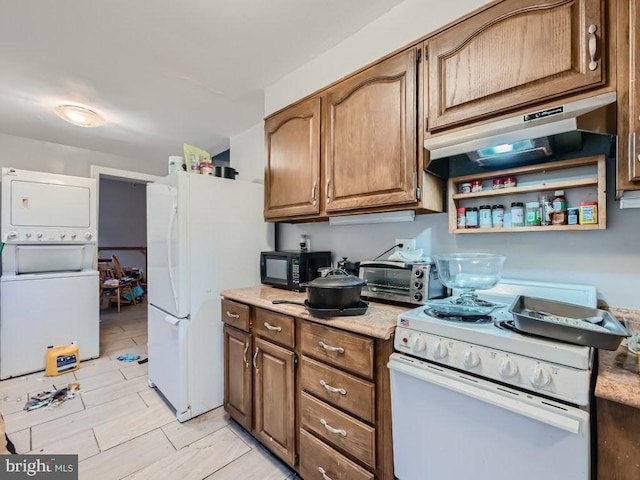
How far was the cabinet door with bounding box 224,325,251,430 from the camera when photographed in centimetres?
175

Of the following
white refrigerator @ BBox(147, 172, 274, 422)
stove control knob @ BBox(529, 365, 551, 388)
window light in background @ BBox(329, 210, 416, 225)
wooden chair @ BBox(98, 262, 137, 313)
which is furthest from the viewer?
wooden chair @ BBox(98, 262, 137, 313)

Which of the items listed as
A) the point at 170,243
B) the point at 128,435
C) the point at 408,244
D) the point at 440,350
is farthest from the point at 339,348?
the point at 128,435

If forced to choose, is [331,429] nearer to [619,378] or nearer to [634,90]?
[619,378]

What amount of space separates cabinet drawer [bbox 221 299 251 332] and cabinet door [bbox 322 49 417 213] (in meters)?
0.81

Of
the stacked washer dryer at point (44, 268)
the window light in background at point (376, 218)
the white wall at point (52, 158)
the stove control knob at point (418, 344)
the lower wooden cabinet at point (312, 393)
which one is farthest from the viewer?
the white wall at point (52, 158)

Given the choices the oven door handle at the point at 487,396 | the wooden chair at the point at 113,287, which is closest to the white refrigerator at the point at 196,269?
the oven door handle at the point at 487,396

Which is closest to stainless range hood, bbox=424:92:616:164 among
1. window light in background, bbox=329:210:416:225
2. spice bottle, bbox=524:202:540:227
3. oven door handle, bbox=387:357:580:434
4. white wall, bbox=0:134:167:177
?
spice bottle, bbox=524:202:540:227

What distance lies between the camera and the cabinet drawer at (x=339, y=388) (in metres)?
1.15

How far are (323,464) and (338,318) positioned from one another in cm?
65

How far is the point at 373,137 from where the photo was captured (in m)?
1.54

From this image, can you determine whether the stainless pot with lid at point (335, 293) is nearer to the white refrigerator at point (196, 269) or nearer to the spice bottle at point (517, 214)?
the spice bottle at point (517, 214)

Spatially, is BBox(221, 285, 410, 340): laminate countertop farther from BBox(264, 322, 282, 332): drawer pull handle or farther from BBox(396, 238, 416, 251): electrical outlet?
BBox(396, 238, 416, 251): electrical outlet

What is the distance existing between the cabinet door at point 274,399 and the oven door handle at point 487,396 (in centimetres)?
64

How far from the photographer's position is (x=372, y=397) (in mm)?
1139
